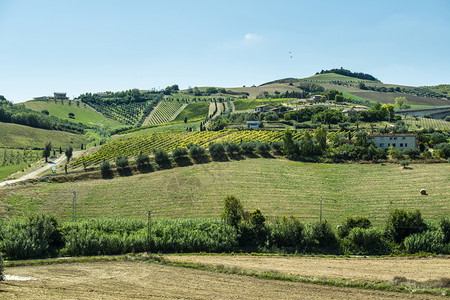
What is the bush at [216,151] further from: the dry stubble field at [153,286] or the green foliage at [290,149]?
the dry stubble field at [153,286]

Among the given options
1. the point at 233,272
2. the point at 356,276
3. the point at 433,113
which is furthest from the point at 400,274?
the point at 433,113

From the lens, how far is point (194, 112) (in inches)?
7215

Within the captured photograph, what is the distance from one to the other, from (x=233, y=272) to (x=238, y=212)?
45.7 ft

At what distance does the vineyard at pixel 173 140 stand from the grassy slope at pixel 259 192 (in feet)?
66.3

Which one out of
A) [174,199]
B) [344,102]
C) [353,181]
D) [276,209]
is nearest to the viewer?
[276,209]

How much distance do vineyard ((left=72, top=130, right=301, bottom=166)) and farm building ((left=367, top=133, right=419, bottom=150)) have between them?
19677 mm

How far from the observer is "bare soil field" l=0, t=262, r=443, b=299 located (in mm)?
30547

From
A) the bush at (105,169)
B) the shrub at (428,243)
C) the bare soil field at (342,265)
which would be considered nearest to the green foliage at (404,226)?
the shrub at (428,243)

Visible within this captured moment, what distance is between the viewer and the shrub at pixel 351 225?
47.2 m

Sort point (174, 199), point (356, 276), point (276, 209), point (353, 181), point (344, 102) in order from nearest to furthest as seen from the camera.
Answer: point (356, 276) < point (276, 209) < point (174, 199) < point (353, 181) < point (344, 102)

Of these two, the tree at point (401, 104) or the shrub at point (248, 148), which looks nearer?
the shrub at point (248, 148)

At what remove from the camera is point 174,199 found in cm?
6216

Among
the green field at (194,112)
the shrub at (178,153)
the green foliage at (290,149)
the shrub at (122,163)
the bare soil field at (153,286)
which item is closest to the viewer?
the bare soil field at (153,286)

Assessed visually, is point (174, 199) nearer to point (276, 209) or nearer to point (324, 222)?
point (276, 209)
